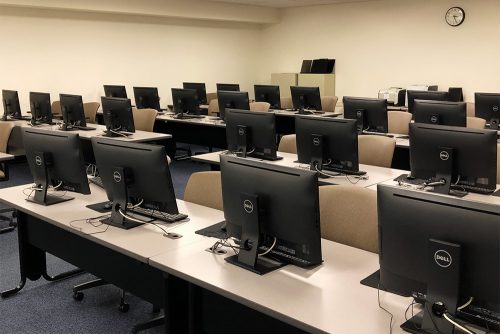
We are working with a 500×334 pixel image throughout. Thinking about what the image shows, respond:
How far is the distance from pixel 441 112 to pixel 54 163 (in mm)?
2895

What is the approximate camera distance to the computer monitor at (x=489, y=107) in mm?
5273

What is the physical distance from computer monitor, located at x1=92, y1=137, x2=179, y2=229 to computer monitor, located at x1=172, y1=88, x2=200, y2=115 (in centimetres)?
417

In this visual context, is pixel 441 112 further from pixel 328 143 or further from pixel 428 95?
pixel 428 95

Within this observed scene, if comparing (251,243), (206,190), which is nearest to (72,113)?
(206,190)

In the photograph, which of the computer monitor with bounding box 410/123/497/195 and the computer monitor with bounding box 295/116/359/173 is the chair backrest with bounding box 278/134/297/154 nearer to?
the computer monitor with bounding box 295/116/359/173

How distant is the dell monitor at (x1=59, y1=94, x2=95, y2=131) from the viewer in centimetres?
536

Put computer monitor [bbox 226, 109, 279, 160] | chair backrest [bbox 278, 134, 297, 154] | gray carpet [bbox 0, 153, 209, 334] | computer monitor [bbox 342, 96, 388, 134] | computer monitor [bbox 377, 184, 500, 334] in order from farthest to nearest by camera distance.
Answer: computer monitor [bbox 342, 96, 388, 134]
chair backrest [bbox 278, 134, 297, 154]
computer monitor [bbox 226, 109, 279, 160]
gray carpet [bbox 0, 153, 209, 334]
computer monitor [bbox 377, 184, 500, 334]

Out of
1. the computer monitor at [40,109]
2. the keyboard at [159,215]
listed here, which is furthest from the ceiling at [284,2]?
the keyboard at [159,215]

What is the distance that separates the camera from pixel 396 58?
912 centimetres

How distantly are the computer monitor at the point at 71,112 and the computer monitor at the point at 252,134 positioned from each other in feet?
7.37

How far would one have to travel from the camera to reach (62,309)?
3.02 m

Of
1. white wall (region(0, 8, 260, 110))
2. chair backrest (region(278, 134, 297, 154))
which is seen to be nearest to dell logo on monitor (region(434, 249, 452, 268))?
chair backrest (region(278, 134, 297, 154))

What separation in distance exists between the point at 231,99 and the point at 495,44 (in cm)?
460

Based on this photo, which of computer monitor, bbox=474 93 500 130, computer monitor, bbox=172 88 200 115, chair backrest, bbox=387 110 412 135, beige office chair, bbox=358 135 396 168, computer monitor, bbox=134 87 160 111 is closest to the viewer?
beige office chair, bbox=358 135 396 168
